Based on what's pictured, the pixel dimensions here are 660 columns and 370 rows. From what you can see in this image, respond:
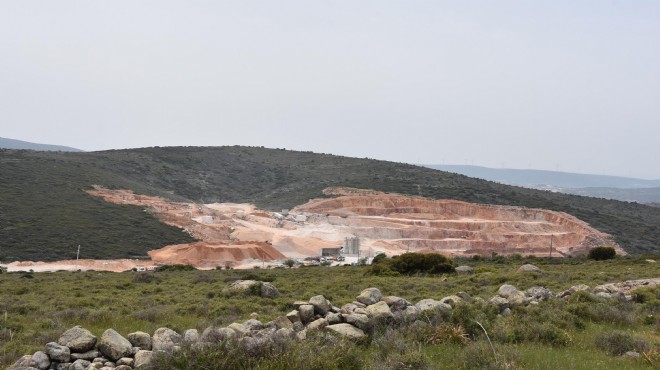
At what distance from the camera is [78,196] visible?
59.3 m

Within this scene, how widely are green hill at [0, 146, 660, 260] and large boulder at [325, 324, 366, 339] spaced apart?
38.8 m

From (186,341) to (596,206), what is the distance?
98.8 metres

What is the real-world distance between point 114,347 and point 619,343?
8957 millimetres

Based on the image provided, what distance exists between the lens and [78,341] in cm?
789

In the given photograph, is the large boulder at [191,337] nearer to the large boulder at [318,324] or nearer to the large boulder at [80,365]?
the large boulder at [80,365]

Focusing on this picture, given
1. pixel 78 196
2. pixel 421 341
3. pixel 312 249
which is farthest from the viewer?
pixel 78 196

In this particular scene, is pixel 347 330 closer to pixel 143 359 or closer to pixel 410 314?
pixel 410 314

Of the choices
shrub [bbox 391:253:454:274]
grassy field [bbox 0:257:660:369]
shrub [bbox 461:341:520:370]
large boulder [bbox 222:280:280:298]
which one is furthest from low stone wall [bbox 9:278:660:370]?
shrub [bbox 391:253:454:274]

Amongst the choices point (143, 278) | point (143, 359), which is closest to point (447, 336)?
point (143, 359)

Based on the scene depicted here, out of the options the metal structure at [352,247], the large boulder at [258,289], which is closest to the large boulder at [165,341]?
the large boulder at [258,289]

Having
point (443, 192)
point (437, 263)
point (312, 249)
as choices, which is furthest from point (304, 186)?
point (437, 263)

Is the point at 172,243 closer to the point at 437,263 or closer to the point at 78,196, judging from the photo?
the point at 78,196

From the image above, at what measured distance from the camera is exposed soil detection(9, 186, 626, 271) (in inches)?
1972

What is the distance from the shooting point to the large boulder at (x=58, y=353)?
7543mm
